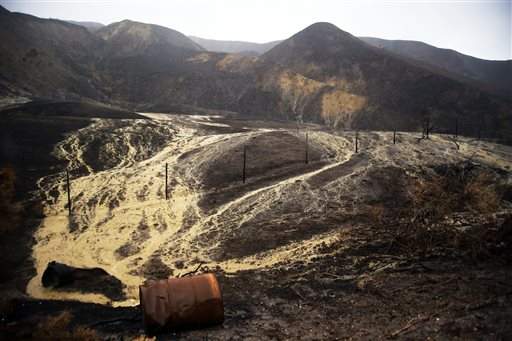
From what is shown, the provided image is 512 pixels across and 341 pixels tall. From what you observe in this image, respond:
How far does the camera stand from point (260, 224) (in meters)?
20.5

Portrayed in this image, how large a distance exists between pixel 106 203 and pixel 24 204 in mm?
4480

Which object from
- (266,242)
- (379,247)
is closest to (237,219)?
(266,242)

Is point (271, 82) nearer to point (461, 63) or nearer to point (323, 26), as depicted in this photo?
point (323, 26)

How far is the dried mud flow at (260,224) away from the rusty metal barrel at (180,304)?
634 millimetres

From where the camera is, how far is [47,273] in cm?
1418

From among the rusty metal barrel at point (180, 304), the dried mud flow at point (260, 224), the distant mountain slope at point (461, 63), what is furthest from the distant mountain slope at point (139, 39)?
the rusty metal barrel at point (180, 304)

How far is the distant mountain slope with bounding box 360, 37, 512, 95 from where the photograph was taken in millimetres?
100375

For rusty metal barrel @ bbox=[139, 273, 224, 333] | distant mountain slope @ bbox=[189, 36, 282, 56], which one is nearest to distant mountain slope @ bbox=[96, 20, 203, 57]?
distant mountain slope @ bbox=[189, 36, 282, 56]

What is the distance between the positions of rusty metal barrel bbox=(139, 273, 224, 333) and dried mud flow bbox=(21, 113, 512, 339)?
634mm

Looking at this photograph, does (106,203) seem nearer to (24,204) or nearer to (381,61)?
(24,204)

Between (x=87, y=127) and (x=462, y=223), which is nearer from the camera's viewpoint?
(x=462, y=223)

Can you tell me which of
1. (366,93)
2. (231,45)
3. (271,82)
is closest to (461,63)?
(366,93)

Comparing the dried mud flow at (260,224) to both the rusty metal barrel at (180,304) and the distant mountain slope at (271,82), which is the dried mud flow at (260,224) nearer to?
the rusty metal barrel at (180,304)

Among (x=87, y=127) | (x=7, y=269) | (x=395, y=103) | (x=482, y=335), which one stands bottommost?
(x=7, y=269)
